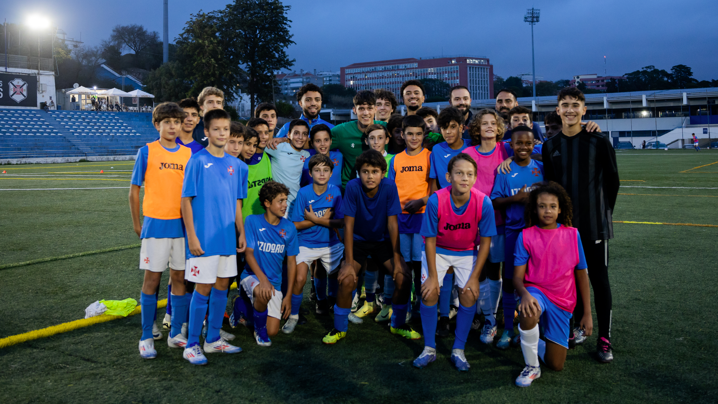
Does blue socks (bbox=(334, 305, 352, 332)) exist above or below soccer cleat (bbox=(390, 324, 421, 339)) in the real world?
above

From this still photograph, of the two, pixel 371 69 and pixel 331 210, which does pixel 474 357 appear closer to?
pixel 331 210

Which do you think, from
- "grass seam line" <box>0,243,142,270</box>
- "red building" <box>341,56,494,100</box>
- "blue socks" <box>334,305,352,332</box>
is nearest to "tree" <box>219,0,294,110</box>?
"grass seam line" <box>0,243,142,270</box>

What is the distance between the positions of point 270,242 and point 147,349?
119cm

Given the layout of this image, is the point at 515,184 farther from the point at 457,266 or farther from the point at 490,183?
the point at 457,266

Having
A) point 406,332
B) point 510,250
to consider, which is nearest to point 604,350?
point 510,250

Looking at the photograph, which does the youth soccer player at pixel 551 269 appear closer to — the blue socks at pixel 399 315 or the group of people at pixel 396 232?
the group of people at pixel 396 232

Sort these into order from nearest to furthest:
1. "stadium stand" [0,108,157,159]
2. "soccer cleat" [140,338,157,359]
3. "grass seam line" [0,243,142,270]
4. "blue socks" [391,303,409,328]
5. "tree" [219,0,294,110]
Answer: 1. "soccer cleat" [140,338,157,359]
2. "blue socks" [391,303,409,328]
3. "grass seam line" [0,243,142,270]
4. "stadium stand" [0,108,157,159]
5. "tree" [219,0,294,110]

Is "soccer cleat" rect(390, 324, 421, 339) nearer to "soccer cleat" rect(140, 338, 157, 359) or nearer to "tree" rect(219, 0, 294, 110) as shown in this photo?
"soccer cleat" rect(140, 338, 157, 359)

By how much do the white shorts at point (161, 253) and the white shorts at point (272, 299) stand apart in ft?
1.84

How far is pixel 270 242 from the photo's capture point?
412 cm

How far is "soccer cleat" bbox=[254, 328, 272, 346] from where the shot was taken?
3.78 m

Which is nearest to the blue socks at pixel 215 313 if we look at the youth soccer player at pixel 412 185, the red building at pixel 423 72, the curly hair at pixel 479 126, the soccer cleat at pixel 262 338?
the soccer cleat at pixel 262 338

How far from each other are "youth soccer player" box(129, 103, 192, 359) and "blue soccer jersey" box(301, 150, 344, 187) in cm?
127

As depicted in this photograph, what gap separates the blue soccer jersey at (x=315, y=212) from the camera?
4.32m
